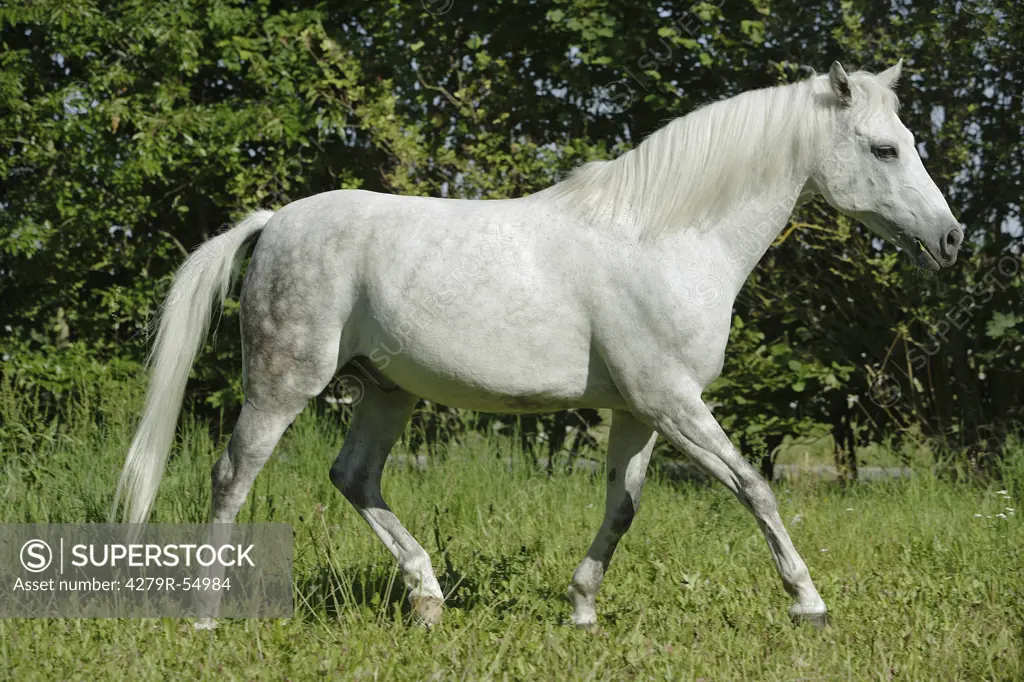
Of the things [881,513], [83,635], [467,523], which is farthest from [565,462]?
[83,635]

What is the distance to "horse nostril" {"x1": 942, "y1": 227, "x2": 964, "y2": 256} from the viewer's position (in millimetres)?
3443

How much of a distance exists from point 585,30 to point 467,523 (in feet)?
10.2

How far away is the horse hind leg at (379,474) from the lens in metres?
3.84

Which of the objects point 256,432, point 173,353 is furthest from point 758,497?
point 173,353

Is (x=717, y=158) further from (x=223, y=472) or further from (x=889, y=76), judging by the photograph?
(x=223, y=472)

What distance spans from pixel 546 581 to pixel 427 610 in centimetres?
78

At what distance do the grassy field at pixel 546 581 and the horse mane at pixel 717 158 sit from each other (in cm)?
134

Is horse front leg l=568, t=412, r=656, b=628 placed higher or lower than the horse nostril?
lower

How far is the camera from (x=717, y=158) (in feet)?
11.8

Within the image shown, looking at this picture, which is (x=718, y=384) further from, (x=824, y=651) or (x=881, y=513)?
(x=824, y=651)

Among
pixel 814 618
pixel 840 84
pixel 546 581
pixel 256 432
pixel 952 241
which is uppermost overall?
pixel 840 84

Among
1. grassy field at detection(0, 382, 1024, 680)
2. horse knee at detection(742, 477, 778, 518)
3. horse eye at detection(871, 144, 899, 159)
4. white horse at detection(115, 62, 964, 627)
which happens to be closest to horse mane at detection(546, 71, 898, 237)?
white horse at detection(115, 62, 964, 627)

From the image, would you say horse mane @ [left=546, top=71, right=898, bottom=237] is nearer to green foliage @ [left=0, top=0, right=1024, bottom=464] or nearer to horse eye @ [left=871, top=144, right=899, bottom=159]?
horse eye @ [left=871, top=144, right=899, bottom=159]

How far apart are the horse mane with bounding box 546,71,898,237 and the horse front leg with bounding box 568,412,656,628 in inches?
30.7
